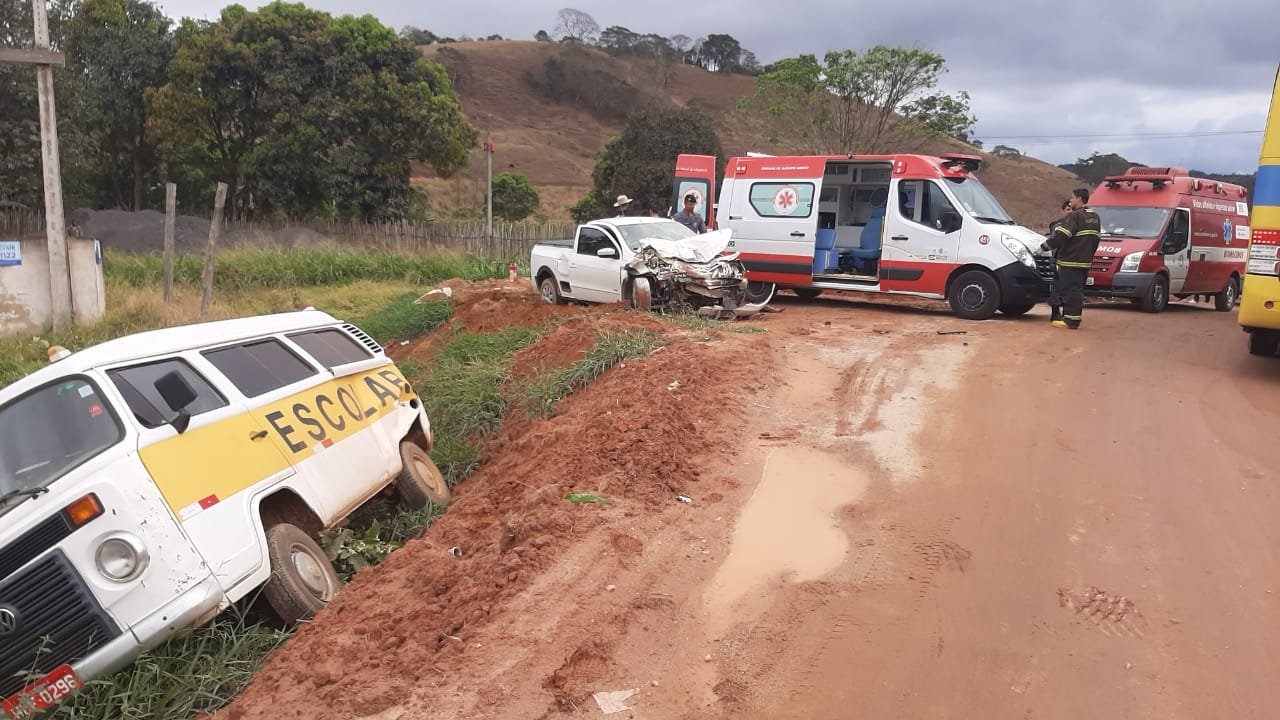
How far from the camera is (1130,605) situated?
4473 millimetres

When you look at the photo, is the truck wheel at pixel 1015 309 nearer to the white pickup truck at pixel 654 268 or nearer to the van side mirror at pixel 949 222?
the van side mirror at pixel 949 222

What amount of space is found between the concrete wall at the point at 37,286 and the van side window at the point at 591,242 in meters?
8.06

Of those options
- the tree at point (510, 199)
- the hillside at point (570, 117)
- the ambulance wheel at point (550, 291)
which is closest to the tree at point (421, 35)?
the hillside at point (570, 117)

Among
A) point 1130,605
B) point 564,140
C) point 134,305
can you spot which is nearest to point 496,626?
Result: point 1130,605

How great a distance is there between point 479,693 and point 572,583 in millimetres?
1019

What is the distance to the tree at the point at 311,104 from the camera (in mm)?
29875

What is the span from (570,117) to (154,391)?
82.3 m

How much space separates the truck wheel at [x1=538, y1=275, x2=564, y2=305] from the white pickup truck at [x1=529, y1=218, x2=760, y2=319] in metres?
0.23

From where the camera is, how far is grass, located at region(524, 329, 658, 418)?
9.06 metres

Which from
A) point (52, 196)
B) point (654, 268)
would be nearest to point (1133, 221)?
point (654, 268)

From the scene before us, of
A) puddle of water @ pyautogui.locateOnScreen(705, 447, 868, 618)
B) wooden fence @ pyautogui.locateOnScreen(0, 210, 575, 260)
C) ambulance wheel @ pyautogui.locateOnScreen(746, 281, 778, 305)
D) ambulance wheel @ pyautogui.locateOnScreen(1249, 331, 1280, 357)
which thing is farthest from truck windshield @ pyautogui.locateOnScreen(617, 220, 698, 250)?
wooden fence @ pyautogui.locateOnScreen(0, 210, 575, 260)

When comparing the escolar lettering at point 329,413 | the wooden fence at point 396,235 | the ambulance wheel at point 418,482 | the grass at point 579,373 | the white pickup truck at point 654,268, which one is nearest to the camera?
the escolar lettering at point 329,413

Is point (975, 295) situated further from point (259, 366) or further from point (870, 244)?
point (259, 366)

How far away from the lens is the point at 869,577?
15.8 ft
